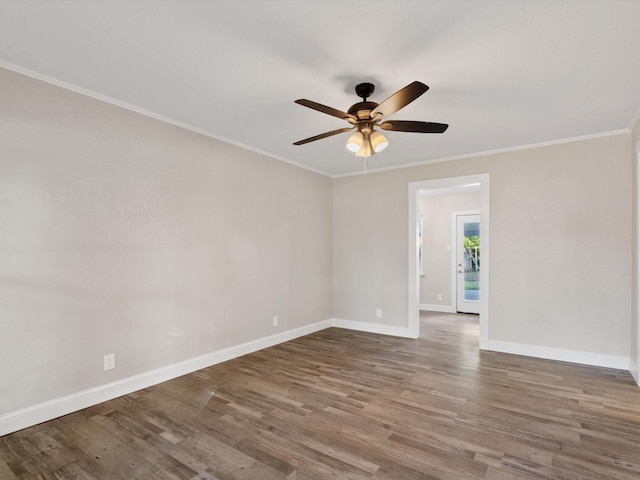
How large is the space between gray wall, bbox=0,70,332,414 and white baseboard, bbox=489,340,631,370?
311 centimetres

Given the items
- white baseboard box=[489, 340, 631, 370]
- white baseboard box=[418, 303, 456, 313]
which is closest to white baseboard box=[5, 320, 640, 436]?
white baseboard box=[489, 340, 631, 370]

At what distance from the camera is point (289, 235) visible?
16.3 ft

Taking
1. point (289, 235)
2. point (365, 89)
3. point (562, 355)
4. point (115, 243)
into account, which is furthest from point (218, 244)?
point (562, 355)

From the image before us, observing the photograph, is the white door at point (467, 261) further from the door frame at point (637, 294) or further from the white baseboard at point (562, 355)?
the door frame at point (637, 294)

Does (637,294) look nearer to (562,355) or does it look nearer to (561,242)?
(561,242)

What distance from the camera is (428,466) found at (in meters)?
2.04

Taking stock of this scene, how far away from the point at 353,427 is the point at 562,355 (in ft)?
10.0

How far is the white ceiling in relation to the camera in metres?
1.86

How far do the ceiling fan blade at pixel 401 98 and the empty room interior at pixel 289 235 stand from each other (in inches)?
0.7

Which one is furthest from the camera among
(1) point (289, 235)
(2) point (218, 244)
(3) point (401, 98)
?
(1) point (289, 235)

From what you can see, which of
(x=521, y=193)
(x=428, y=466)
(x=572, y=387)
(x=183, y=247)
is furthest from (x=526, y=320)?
(x=183, y=247)

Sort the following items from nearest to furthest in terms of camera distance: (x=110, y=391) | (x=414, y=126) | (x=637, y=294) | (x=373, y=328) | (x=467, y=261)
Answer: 1. (x=414, y=126)
2. (x=110, y=391)
3. (x=637, y=294)
4. (x=373, y=328)
5. (x=467, y=261)

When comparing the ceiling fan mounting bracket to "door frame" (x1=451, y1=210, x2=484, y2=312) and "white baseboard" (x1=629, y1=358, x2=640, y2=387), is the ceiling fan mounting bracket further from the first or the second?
"door frame" (x1=451, y1=210, x2=484, y2=312)

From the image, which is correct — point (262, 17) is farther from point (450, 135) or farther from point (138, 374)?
point (138, 374)
